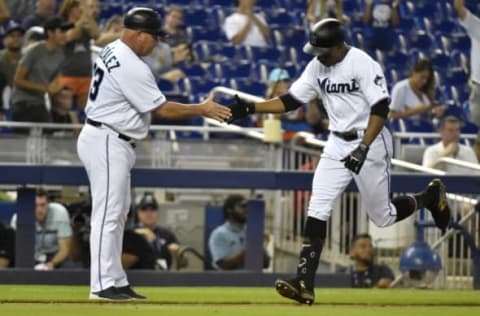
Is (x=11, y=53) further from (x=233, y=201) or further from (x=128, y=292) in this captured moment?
(x=128, y=292)

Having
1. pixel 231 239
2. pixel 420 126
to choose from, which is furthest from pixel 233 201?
pixel 420 126

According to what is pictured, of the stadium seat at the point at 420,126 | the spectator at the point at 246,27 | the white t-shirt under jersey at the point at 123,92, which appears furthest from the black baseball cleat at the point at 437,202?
the spectator at the point at 246,27

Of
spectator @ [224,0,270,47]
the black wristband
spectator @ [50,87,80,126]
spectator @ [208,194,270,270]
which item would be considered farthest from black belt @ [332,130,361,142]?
spectator @ [224,0,270,47]

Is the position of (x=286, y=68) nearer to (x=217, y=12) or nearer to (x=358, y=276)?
(x=217, y=12)

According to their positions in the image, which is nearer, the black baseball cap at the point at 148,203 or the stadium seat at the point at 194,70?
the black baseball cap at the point at 148,203

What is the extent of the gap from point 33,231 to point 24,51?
3.47 m

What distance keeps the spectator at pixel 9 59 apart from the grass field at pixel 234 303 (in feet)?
13.6

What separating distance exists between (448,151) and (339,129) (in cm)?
451

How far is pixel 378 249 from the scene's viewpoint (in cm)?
1386

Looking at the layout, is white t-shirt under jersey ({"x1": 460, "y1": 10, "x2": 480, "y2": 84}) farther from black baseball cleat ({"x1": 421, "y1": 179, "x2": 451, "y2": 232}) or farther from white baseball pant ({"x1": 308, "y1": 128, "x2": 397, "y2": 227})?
white baseball pant ({"x1": 308, "y1": 128, "x2": 397, "y2": 227})

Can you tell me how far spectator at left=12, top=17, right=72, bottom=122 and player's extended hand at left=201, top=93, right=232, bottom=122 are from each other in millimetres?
4796

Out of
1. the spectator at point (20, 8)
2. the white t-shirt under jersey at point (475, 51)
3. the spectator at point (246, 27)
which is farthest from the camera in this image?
the spectator at point (246, 27)

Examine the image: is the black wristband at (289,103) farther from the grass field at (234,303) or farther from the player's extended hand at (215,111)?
the grass field at (234,303)

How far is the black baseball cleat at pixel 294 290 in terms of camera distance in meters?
9.68
